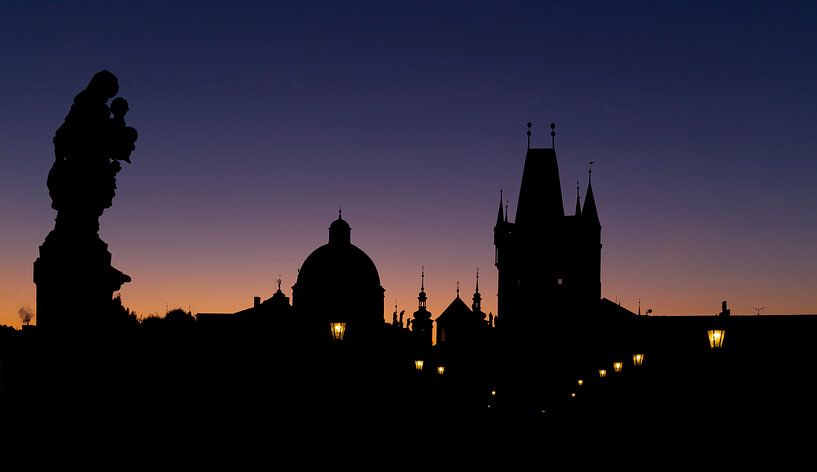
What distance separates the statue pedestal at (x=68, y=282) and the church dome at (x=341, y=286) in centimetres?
9569

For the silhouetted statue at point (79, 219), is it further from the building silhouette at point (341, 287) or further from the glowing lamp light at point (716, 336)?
the building silhouette at point (341, 287)

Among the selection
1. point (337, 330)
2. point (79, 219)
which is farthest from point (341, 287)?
point (79, 219)

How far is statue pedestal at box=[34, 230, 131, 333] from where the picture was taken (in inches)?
443

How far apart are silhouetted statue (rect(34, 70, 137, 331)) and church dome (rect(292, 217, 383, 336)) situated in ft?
314

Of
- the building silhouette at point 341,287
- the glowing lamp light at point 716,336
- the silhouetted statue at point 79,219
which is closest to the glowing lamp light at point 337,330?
the glowing lamp light at point 716,336

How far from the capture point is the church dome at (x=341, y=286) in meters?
109

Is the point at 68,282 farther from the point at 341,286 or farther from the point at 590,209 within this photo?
the point at 341,286

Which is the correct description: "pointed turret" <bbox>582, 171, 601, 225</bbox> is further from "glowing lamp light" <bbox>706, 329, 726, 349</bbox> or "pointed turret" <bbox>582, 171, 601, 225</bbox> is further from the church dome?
"glowing lamp light" <bbox>706, 329, 726, 349</bbox>

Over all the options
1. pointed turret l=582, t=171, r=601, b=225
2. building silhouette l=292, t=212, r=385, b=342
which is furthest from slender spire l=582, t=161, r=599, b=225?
building silhouette l=292, t=212, r=385, b=342

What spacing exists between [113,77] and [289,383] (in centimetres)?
1551

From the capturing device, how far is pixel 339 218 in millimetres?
121688

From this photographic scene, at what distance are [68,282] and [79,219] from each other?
85 cm

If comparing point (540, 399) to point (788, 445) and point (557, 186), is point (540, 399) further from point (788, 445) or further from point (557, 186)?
point (788, 445)

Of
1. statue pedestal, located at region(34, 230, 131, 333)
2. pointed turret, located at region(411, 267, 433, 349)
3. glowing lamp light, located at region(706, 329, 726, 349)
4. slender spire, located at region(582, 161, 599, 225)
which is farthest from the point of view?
pointed turret, located at region(411, 267, 433, 349)
